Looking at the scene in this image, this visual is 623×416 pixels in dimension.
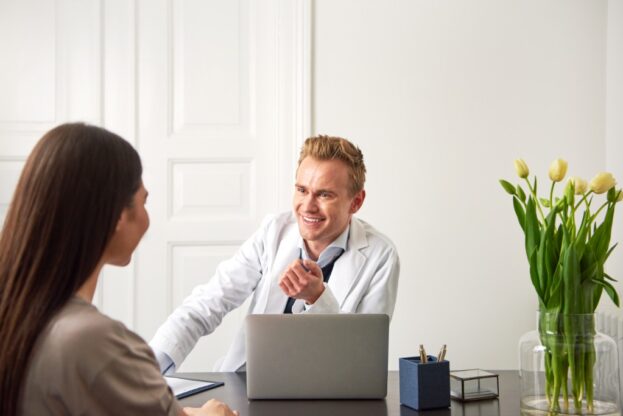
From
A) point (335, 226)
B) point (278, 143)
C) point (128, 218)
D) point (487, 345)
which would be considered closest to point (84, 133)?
point (128, 218)

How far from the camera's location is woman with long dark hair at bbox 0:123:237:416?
3.31 ft

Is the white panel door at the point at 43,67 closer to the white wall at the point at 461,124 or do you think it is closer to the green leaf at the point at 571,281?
the white wall at the point at 461,124

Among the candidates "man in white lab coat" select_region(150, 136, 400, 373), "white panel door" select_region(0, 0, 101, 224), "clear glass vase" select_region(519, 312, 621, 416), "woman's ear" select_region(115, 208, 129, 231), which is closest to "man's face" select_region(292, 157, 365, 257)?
"man in white lab coat" select_region(150, 136, 400, 373)

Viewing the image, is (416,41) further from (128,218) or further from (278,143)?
(128,218)

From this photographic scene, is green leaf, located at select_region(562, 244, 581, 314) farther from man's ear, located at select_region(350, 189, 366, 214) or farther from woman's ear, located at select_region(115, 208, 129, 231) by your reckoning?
A: man's ear, located at select_region(350, 189, 366, 214)

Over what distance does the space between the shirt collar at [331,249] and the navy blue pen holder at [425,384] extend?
2.64 feet

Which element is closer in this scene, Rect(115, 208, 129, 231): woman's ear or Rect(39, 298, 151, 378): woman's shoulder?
Rect(39, 298, 151, 378): woman's shoulder

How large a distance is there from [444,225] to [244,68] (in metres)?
1.17

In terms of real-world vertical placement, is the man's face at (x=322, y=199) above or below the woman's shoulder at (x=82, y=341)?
above

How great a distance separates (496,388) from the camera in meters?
1.76

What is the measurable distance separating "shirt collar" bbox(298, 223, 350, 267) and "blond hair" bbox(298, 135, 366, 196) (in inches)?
5.8

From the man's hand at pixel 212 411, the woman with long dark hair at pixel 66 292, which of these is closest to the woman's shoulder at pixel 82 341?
the woman with long dark hair at pixel 66 292

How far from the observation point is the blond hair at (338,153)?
2.41 metres

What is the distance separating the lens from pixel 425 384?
1629 millimetres
